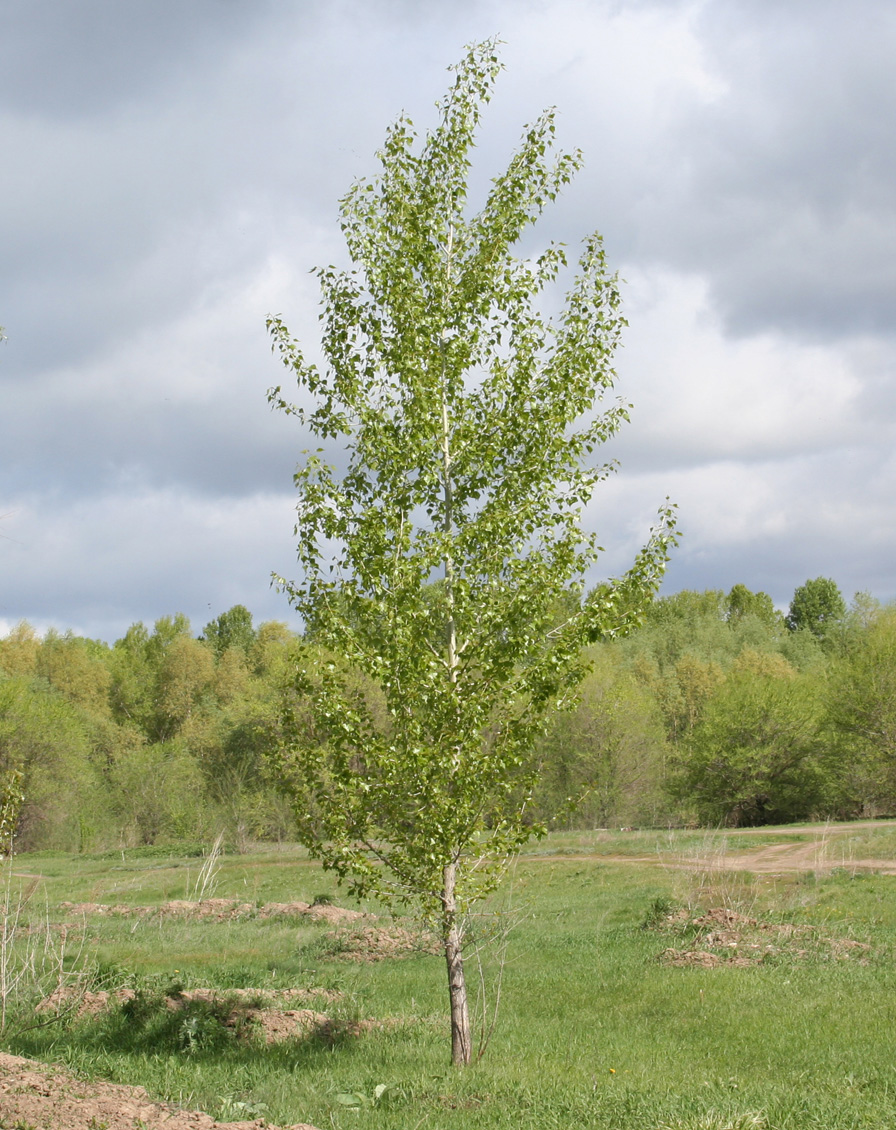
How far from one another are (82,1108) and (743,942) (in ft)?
33.4

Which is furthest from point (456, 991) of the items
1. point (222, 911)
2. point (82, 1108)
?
point (222, 911)

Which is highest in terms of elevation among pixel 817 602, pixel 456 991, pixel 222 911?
pixel 817 602

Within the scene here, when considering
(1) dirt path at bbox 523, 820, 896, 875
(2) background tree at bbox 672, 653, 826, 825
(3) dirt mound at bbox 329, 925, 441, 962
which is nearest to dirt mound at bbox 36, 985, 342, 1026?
(3) dirt mound at bbox 329, 925, 441, 962

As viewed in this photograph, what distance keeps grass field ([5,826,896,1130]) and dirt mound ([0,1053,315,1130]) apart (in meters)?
0.74

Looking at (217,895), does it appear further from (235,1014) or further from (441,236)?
(441,236)

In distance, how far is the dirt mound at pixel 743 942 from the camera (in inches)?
498

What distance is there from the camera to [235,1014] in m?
9.63

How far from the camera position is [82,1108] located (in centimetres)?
613

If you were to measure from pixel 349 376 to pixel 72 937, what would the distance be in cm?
1136

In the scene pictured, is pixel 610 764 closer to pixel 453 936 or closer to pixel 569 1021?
pixel 569 1021

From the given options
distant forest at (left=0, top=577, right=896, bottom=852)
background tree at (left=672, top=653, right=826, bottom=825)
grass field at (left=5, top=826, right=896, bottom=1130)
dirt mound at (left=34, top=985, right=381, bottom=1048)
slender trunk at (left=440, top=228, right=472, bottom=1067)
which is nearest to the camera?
grass field at (left=5, top=826, right=896, bottom=1130)

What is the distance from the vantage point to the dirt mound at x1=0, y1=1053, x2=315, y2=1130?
590 cm

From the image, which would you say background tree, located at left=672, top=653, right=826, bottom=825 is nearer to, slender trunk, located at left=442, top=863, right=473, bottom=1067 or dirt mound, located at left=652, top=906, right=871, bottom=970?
dirt mound, located at left=652, top=906, right=871, bottom=970

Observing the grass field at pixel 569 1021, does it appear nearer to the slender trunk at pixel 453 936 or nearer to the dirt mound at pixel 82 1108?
the slender trunk at pixel 453 936
